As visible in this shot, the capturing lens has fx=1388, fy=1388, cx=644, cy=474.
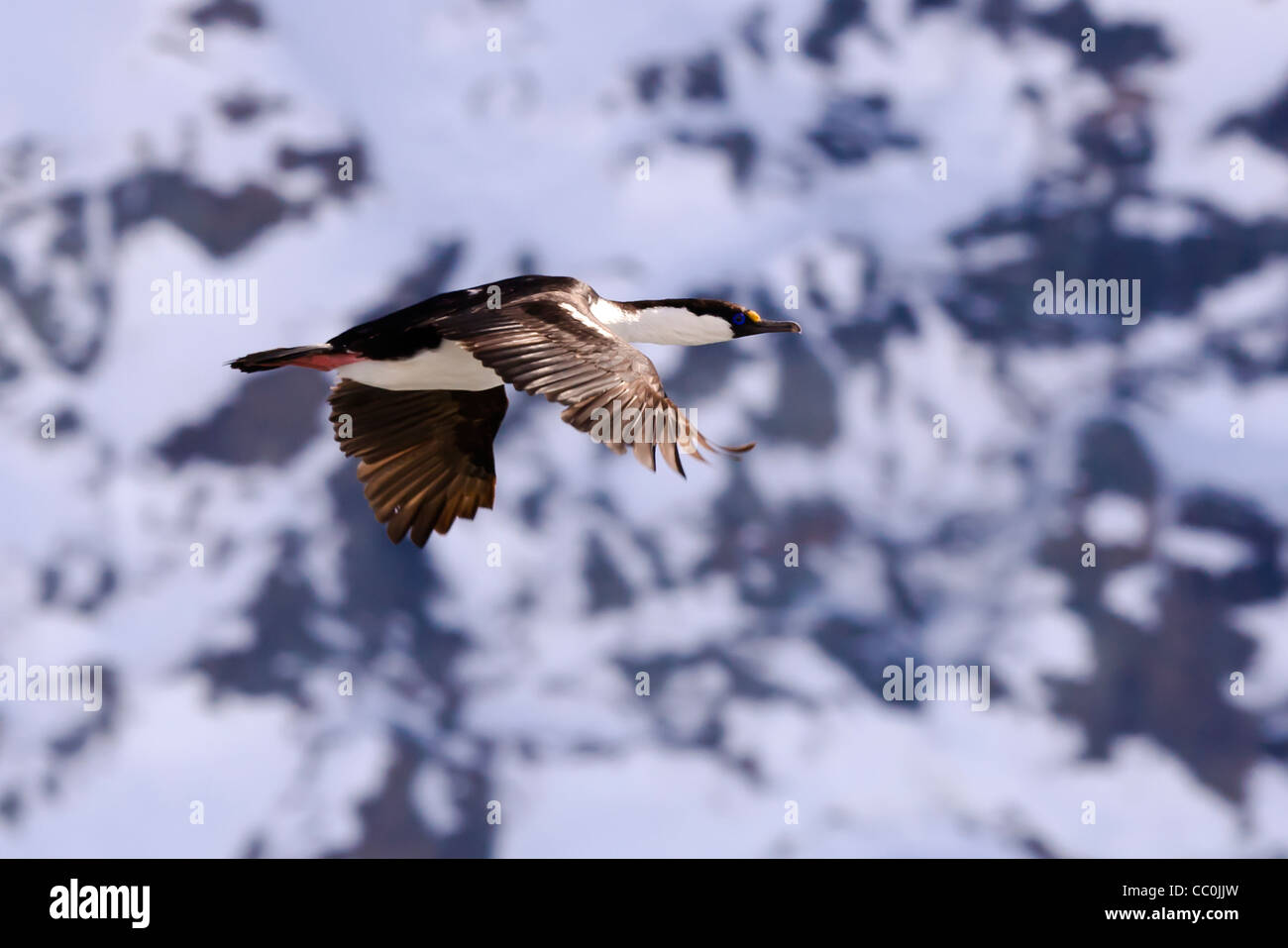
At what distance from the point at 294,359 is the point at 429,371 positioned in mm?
942

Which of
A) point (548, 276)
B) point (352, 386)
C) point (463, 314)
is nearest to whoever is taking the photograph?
point (463, 314)

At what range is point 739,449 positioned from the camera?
21.7 feet

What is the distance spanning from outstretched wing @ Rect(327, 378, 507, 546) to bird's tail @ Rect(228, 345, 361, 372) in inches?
30.3

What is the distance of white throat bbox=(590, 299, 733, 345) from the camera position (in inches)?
386

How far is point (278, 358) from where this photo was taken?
818 cm

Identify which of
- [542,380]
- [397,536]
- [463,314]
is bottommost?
[397,536]

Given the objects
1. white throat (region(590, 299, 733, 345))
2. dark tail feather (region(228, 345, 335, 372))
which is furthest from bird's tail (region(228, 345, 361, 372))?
white throat (region(590, 299, 733, 345))

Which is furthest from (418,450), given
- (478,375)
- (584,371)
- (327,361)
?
(584,371)

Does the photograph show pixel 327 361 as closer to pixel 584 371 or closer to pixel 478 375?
pixel 478 375

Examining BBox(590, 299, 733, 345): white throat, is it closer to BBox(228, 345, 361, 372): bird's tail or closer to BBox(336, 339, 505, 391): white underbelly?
BBox(336, 339, 505, 391): white underbelly

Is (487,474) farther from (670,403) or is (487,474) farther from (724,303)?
(670,403)

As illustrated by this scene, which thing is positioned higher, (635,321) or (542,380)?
(635,321)

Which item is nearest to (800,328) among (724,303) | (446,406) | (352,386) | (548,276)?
(724,303)

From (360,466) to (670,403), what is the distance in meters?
3.26
